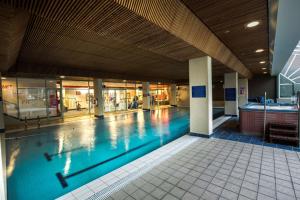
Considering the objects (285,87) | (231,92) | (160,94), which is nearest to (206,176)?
(231,92)

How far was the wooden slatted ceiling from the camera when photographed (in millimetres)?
2951

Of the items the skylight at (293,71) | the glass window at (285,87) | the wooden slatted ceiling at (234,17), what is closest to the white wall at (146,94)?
the wooden slatted ceiling at (234,17)

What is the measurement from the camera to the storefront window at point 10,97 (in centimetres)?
888

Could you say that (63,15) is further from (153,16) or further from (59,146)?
(59,146)

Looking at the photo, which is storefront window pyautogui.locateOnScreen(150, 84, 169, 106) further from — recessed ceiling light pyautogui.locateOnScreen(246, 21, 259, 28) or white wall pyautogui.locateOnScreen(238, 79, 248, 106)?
recessed ceiling light pyautogui.locateOnScreen(246, 21, 259, 28)

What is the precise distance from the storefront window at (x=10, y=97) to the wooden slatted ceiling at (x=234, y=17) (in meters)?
10.5

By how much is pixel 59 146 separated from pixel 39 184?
238cm

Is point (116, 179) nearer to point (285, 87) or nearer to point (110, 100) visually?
point (110, 100)

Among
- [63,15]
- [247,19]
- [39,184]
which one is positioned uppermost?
[247,19]

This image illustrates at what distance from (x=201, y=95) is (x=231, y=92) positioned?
5380mm

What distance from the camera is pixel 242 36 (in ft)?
15.0

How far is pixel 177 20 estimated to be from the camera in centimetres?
311

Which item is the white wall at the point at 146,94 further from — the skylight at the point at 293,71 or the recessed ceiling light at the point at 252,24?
the skylight at the point at 293,71

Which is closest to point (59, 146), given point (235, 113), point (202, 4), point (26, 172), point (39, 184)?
point (26, 172)
